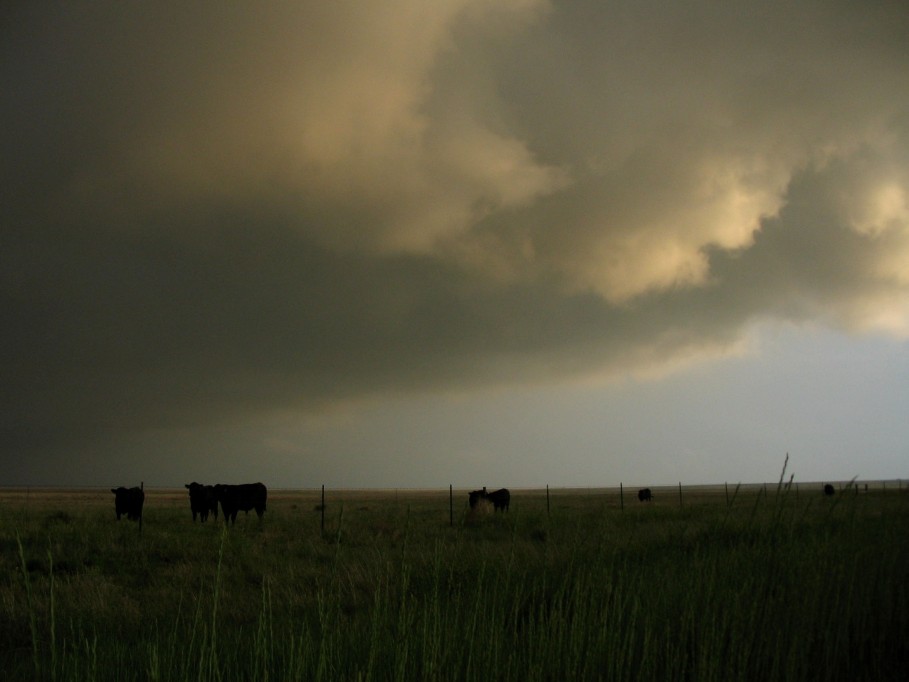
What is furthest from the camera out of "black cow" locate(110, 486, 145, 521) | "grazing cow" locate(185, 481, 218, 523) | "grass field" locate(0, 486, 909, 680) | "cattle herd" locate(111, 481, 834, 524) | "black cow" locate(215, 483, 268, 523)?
"black cow" locate(215, 483, 268, 523)

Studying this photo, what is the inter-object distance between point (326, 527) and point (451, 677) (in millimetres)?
21067

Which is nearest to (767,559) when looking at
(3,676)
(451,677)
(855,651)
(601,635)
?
(855,651)

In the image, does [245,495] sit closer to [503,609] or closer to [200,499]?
[200,499]

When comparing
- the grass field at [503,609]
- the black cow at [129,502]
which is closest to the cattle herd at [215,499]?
the black cow at [129,502]

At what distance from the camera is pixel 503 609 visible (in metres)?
4.37

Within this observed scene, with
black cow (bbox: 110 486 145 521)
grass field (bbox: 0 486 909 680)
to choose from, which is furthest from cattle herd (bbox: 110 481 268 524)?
grass field (bbox: 0 486 909 680)

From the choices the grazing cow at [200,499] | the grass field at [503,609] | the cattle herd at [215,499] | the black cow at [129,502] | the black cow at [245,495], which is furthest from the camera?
the black cow at [245,495]

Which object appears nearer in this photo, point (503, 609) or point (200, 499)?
point (503, 609)

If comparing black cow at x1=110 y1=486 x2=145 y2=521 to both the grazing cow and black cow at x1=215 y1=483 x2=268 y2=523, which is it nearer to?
the grazing cow

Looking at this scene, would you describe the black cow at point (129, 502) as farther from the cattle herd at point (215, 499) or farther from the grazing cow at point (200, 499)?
the grazing cow at point (200, 499)

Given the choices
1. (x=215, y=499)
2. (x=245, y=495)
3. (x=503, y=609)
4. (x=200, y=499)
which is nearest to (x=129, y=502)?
(x=200, y=499)

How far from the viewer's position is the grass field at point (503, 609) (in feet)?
13.1

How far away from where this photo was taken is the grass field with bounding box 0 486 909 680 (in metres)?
4.00

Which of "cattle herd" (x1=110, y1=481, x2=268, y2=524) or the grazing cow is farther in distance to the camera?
the grazing cow
